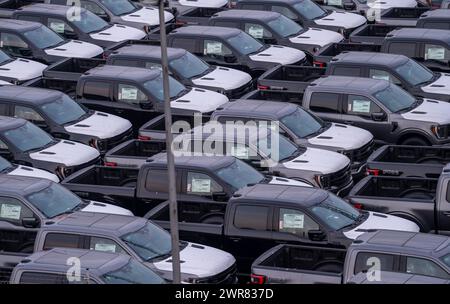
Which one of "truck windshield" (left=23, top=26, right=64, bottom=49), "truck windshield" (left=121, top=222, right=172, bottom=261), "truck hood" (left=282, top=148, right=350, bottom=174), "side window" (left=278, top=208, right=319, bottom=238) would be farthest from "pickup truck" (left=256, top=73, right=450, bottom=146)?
"truck windshield" (left=121, top=222, right=172, bottom=261)

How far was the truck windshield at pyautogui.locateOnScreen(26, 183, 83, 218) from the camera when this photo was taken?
20.9 meters

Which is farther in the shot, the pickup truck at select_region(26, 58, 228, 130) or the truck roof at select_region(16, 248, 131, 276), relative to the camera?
the pickup truck at select_region(26, 58, 228, 130)

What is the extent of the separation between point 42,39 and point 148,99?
5.35 meters

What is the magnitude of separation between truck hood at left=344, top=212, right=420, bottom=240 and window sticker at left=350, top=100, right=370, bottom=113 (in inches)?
212

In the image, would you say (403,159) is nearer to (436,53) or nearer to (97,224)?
(436,53)

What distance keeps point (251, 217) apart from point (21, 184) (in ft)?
12.4

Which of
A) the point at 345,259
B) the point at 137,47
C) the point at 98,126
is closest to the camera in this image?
the point at 345,259

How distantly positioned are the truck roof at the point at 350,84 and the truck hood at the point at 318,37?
5.16 m

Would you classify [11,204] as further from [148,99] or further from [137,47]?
[137,47]

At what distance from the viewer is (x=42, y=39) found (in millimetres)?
31391

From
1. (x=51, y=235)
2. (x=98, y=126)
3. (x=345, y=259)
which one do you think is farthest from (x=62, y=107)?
(x=345, y=259)

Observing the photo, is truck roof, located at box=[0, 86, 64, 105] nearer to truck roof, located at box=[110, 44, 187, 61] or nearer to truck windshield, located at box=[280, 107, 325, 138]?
truck roof, located at box=[110, 44, 187, 61]

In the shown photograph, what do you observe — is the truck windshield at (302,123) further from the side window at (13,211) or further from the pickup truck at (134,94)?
the side window at (13,211)

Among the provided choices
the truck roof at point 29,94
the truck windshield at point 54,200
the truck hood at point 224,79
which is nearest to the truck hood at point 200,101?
the truck hood at point 224,79
